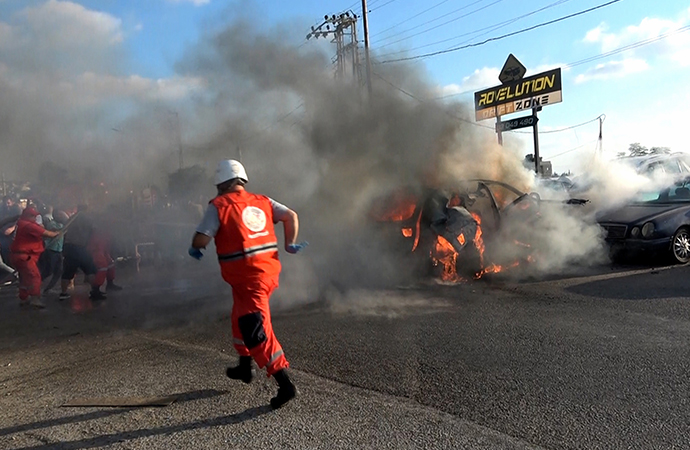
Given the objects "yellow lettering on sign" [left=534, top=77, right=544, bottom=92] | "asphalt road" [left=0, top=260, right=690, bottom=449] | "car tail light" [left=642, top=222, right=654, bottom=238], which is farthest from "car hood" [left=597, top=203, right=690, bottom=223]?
"yellow lettering on sign" [left=534, top=77, right=544, bottom=92]

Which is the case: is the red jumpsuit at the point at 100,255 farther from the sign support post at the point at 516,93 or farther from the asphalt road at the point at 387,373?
the sign support post at the point at 516,93

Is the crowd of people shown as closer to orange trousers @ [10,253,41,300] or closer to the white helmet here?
orange trousers @ [10,253,41,300]

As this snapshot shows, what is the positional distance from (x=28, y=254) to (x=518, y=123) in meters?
14.9

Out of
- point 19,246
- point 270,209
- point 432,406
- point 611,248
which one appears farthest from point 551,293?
point 19,246

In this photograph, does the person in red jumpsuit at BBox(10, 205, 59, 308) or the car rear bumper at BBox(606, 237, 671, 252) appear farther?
the car rear bumper at BBox(606, 237, 671, 252)

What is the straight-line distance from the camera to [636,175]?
35.3 feet

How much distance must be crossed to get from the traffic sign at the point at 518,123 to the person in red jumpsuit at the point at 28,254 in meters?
13.6

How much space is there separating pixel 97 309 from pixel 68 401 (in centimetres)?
418

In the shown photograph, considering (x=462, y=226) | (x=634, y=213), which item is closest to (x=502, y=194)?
(x=462, y=226)

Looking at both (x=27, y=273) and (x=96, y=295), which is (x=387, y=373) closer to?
(x=96, y=295)

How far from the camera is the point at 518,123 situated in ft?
59.4

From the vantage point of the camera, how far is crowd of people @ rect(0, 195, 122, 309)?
832cm

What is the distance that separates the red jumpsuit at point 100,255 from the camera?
349 inches

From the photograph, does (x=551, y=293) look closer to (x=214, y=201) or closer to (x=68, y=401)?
(x=214, y=201)
